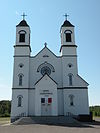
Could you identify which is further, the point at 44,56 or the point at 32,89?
the point at 44,56

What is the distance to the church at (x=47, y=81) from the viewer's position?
3275 centimetres

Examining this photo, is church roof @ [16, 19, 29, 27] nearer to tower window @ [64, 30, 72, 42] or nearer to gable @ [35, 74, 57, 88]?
tower window @ [64, 30, 72, 42]

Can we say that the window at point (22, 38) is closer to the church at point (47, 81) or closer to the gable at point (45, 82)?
the church at point (47, 81)

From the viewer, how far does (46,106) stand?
3228 cm

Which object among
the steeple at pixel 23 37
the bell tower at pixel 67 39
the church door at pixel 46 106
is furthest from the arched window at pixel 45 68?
the church door at pixel 46 106

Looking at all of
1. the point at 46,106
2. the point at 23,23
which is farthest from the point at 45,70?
the point at 23,23

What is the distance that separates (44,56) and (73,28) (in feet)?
25.4

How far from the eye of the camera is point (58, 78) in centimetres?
3541

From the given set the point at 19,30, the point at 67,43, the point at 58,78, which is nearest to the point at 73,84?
the point at 58,78

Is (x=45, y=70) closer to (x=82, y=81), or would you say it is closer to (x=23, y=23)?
(x=82, y=81)

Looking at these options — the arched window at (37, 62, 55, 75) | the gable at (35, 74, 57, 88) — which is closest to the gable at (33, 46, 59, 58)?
the arched window at (37, 62, 55, 75)

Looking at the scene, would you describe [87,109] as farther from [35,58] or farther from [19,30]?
[19,30]

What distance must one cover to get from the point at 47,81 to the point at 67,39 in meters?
9.29

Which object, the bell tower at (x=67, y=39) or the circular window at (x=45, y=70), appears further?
the bell tower at (x=67, y=39)
